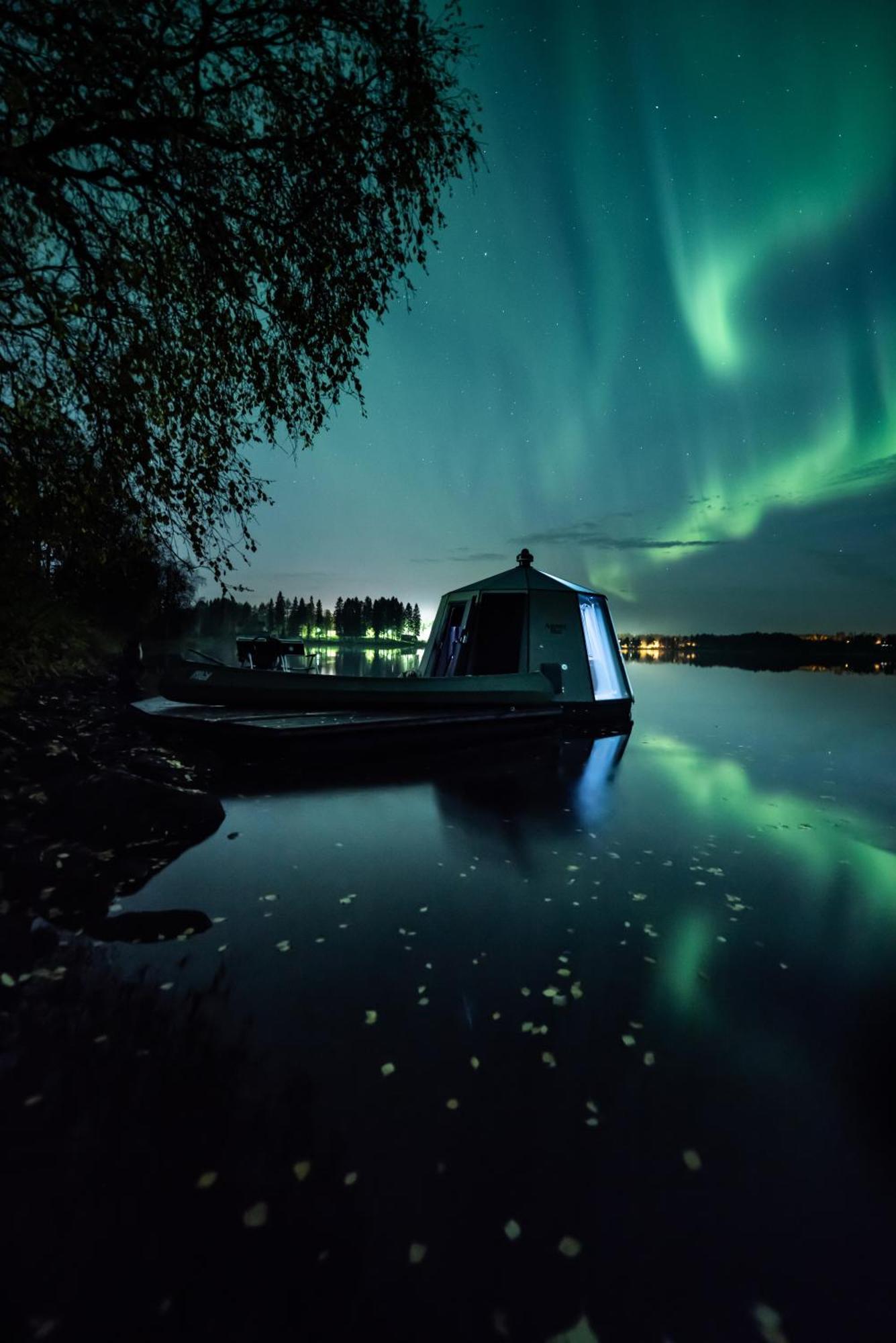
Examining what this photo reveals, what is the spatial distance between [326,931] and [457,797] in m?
5.56

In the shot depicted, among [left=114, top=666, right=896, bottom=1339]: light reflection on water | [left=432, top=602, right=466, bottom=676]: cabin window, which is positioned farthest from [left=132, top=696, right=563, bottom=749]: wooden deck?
[left=432, top=602, right=466, bottom=676]: cabin window

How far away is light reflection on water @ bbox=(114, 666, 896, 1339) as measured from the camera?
2486 mm

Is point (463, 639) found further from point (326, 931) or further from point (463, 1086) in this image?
point (463, 1086)

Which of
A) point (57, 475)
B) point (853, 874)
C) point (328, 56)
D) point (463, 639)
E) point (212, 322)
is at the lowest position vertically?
point (853, 874)

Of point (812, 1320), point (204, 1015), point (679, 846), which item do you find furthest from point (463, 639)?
point (812, 1320)

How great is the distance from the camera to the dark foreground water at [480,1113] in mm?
2273

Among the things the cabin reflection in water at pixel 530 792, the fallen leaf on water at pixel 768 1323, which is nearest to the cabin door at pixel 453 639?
the cabin reflection in water at pixel 530 792

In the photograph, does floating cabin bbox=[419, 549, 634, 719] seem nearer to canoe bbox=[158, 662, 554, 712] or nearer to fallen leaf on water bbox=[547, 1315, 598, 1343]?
canoe bbox=[158, 662, 554, 712]

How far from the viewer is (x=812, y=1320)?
224cm

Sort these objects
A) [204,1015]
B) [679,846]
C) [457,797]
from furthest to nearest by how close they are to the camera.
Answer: [457,797], [679,846], [204,1015]

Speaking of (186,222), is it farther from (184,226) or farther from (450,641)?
(450,641)

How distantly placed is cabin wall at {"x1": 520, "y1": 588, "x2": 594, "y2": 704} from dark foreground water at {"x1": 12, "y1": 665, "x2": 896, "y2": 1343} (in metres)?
12.5

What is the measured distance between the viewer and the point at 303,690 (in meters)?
15.7

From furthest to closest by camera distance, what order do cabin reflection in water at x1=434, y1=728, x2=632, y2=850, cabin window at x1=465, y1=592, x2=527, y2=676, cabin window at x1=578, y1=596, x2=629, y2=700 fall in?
1. cabin window at x1=578, y1=596, x2=629, y2=700
2. cabin window at x1=465, y1=592, x2=527, y2=676
3. cabin reflection in water at x1=434, y1=728, x2=632, y2=850
